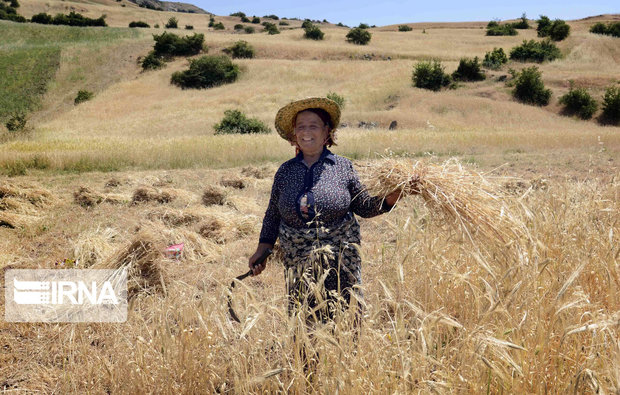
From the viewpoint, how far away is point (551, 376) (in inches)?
67.0

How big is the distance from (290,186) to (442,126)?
73.0ft

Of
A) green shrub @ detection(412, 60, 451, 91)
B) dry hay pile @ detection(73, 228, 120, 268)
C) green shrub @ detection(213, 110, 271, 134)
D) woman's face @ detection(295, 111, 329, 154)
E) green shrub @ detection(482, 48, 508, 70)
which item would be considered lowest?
green shrub @ detection(213, 110, 271, 134)

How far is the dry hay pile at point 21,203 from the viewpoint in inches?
245

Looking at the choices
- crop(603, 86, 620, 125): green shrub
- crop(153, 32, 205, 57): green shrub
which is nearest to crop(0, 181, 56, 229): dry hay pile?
crop(603, 86, 620, 125): green shrub

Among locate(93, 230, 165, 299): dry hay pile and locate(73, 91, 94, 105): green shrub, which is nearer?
locate(93, 230, 165, 299): dry hay pile

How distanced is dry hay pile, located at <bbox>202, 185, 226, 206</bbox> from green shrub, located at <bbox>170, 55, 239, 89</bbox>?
3064 cm

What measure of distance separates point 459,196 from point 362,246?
2.78 m

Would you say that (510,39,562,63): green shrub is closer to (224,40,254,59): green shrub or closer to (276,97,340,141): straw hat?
(224,40,254,59): green shrub

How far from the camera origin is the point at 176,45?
141 feet

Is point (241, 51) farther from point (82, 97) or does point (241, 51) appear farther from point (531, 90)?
point (531, 90)

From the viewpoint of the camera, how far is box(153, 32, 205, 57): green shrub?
141ft

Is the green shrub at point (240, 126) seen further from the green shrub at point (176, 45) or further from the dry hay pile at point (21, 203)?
the green shrub at point (176, 45)

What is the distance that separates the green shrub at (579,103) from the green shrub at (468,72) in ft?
22.1

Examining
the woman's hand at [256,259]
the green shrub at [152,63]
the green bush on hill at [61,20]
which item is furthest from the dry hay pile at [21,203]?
the green bush on hill at [61,20]
